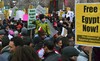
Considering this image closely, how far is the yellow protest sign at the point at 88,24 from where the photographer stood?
615 centimetres

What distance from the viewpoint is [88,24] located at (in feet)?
20.5

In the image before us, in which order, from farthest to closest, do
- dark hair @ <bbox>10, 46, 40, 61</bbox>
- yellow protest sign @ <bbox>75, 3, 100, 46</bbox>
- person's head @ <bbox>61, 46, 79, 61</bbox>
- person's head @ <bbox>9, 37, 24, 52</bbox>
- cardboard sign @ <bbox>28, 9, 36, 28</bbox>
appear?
1. cardboard sign @ <bbox>28, 9, 36, 28</bbox>
2. person's head @ <bbox>9, 37, 24, 52</bbox>
3. person's head @ <bbox>61, 46, 79, 61</bbox>
4. yellow protest sign @ <bbox>75, 3, 100, 46</bbox>
5. dark hair @ <bbox>10, 46, 40, 61</bbox>

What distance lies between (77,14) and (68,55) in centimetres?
69

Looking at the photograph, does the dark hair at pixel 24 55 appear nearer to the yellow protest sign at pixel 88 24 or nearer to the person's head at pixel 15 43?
the yellow protest sign at pixel 88 24

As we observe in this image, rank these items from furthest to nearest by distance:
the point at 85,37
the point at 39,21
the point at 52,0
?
the point at 52,0 → the point at 39,21 → the point at 85,37

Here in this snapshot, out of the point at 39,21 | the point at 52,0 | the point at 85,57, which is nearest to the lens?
the point at 85,57

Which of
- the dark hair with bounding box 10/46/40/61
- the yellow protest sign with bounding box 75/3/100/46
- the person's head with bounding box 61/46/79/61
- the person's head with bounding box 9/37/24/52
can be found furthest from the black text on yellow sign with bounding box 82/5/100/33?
the dark hair with bounding box 10/46/40/61

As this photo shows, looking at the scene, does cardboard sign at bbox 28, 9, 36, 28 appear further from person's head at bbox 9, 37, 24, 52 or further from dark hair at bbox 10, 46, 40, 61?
dark hair at bbox 10, 46, 40, 61

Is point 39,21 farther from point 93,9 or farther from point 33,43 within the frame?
point 93,9

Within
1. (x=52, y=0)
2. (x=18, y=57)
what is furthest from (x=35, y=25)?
(x=52, y=0)

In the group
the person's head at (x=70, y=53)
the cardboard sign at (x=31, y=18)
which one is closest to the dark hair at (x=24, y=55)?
the person's head at (x=70, y=53)

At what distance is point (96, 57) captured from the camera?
5922mm

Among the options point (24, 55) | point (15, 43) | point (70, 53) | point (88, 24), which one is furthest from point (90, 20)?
point (24, 55)

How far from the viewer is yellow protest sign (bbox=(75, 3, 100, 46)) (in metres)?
6.15
